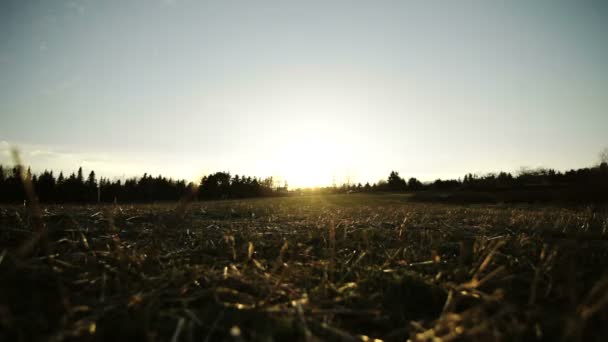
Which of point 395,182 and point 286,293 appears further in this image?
point 395,182

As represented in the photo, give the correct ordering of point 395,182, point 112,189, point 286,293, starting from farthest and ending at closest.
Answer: point 395,182
point 112,189
point 286,293

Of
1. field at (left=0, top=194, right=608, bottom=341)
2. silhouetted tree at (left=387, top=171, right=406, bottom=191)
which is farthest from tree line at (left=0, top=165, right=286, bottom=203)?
field at (left=0, top=194, right=608, bottom=341)

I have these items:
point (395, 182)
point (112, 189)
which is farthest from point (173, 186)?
point (395, 182)

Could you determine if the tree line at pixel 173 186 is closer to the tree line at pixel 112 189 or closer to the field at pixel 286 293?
the tree line at pixel 112 189

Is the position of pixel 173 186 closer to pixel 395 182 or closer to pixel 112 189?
pixel 112 189

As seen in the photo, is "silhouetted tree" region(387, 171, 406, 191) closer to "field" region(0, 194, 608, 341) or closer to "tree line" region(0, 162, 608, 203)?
"tree line" region(0, 162, 608, 203)

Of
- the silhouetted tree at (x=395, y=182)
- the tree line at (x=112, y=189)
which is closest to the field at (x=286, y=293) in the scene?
the tree line at (x=112, y=189)

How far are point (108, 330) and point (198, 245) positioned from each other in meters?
1.76

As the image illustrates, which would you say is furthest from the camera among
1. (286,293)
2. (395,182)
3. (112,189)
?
(395,182)

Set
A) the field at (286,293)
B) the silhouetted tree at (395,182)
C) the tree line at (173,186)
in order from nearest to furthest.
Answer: the field at (286,293) → the tree line at (173,186) → the silhouetted tree at (395,182)

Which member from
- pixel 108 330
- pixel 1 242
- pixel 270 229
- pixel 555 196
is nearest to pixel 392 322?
pixel 108 330

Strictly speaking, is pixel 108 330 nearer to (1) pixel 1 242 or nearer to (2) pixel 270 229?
(1) pixel 1 242

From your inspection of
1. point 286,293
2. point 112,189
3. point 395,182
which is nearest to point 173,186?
point 112,189

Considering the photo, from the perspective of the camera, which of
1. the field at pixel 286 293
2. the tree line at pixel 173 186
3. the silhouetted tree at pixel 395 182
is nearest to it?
the field at pixel 286 293
